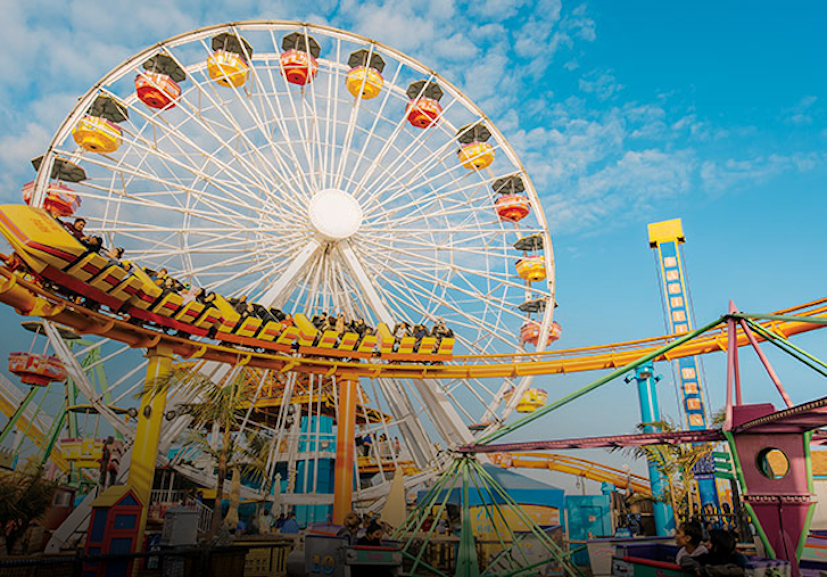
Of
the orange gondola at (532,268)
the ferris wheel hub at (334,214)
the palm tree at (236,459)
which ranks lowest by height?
the palm tree at (236,459)

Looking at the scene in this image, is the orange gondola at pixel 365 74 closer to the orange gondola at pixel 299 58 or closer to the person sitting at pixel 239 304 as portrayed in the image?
the orange gondola at pixel 299 58

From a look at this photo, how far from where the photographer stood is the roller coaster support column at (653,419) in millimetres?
16797

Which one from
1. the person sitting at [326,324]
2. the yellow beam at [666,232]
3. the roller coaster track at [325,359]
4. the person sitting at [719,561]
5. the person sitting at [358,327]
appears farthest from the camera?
the yellow beam at [666,232]

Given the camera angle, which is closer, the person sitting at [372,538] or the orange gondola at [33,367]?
the person sitting at [372,538]

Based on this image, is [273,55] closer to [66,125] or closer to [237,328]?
[66,125]

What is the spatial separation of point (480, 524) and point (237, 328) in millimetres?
7834

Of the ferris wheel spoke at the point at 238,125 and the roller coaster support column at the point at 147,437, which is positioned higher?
the ferris wheel spoke at the point at 238,125

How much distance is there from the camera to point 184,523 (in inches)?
448

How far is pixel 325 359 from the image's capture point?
15.6 m

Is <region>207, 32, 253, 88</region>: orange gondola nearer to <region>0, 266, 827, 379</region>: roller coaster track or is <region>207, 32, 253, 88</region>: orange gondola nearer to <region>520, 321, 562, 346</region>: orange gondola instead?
<region>0, 266, 827, 379</region>: roller coaster track

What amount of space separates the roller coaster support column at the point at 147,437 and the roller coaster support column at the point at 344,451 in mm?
4571

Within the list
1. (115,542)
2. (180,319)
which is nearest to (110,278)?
(180,319)

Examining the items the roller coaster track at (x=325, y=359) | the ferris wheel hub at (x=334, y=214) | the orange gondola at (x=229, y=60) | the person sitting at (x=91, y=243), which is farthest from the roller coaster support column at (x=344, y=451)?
the orange gondola at (x=229, y=60)

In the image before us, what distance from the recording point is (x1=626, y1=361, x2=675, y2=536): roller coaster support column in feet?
55.1
